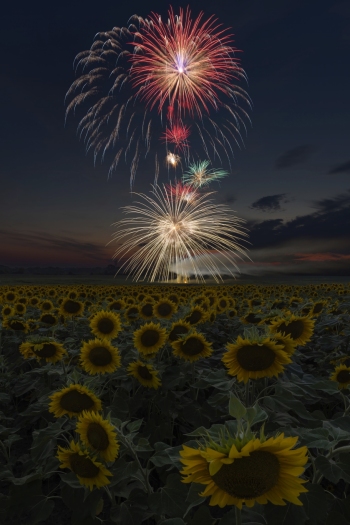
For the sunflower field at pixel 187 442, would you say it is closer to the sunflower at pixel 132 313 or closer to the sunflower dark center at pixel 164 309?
the sunflower dark center at pixel 164 309

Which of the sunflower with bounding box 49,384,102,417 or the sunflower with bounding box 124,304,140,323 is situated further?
the sunflower with bounding box 124,304,140,323

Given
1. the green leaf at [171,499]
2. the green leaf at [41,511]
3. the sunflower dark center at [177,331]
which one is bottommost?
the green leaf at [41,511]

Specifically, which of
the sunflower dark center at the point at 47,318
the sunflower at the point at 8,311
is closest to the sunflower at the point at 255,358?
the sunflower dark center at the point at 47,318

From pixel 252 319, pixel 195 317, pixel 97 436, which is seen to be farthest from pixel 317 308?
pixel 97 436

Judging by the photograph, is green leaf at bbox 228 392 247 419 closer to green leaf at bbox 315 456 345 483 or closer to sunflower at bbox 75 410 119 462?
green leaf at bbox 315 456 345 483

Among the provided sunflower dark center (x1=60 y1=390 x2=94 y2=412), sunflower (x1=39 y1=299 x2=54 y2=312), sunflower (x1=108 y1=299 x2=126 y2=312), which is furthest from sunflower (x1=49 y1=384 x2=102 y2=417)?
sunflower (x1=39 y1=299 x2=54 y2=312)

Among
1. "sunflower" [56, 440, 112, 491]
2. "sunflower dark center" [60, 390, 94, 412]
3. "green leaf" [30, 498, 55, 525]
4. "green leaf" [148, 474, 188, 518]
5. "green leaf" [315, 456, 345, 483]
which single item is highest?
"green leaf" [315, 456, 345, 483]

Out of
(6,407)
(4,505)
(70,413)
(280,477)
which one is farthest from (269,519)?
(6,407)
